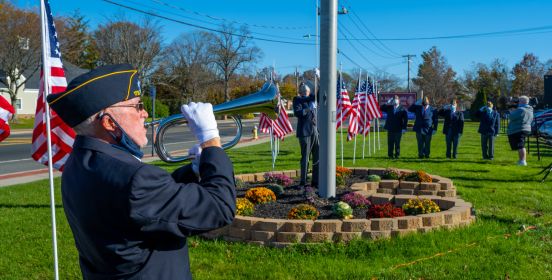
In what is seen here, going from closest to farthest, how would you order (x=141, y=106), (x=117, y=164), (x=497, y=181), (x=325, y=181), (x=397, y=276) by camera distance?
1. (x=117, y=164)
2. (x=141, y=106)
3. (x=397, y=276)
4. (x=325, y=181)
5. (x=497, y=181)

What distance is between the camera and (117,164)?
6.15 feet

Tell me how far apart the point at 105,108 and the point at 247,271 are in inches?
134

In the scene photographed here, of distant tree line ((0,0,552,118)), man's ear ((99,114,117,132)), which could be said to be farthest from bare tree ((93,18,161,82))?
man's ear ((99,114,117,132))

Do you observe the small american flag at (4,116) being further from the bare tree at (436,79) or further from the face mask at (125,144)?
the bare tree at (436,79)

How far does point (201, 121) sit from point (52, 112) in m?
4.13

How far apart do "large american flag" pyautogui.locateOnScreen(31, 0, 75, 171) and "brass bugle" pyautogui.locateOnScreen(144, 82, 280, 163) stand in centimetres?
183

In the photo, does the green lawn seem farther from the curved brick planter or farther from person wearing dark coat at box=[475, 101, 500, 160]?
person wearing dark coat at box=[475, 101, 500, 160]

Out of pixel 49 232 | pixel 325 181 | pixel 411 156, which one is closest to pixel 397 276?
pixel 325 181

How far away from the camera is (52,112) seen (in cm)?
580

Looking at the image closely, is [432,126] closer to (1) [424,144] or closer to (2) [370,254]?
(1) [424,144]

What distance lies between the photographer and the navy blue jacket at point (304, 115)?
951 cm

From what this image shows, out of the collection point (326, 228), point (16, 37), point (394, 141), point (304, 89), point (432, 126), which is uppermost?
point (16, 37)

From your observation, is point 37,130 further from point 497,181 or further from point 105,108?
point 497,181

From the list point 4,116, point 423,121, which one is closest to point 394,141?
point 423,121
